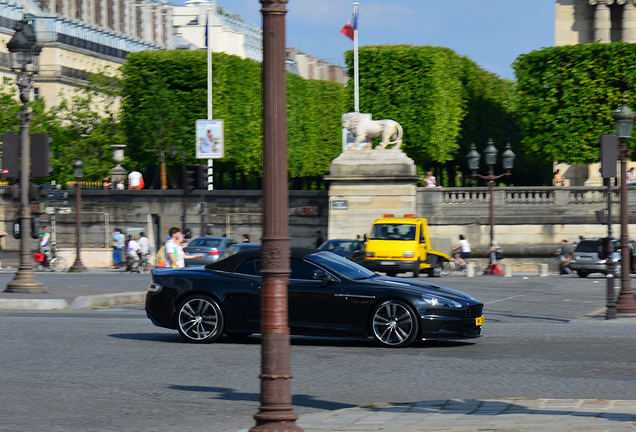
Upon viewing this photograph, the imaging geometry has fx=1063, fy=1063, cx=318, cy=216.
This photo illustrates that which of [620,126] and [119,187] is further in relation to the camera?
[119,187]

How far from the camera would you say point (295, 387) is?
10.5 m

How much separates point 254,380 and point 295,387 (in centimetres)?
64

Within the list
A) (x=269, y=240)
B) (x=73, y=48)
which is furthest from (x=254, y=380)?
(x=73, y=48)

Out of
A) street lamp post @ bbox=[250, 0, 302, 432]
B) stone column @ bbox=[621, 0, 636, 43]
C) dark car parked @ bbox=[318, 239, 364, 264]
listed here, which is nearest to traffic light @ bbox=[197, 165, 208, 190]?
dark car parked @ bbox=[318, 239, 364, 264]

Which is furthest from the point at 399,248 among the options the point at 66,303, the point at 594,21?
the point at 594,21

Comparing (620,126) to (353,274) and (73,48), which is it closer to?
(353,274)

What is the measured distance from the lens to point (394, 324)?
1359cm

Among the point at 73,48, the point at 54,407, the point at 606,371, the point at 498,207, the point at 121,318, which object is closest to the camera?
the point at 54,407

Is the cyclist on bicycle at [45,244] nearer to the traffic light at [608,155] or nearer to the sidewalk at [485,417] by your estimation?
the traffic light at [608,155]

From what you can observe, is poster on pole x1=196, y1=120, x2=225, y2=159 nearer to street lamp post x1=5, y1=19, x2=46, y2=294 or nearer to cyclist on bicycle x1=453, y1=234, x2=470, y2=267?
cyclist on bicycle x1=453, y1=234, x2=470, y2=267

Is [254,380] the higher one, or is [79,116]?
[79,116]

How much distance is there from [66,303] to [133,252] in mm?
19442

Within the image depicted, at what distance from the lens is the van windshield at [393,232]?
1391 inches

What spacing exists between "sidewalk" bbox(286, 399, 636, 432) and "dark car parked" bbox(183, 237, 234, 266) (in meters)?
28.6
